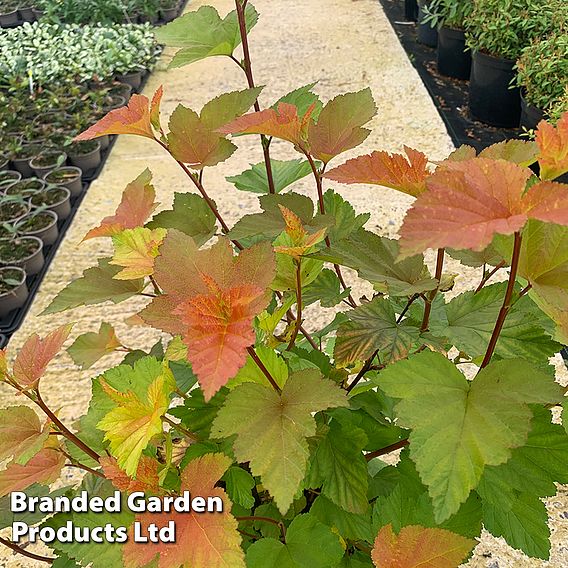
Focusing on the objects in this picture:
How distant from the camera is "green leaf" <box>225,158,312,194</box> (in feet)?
2.89

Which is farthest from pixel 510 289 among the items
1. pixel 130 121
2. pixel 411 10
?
pixel 411 10

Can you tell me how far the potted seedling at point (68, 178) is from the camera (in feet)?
9.13

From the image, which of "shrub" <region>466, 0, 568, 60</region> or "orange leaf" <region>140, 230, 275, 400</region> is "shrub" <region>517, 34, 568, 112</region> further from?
"orange leaf" <region>140, 230, 275, 400</region>

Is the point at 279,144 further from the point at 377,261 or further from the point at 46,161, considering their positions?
the point at 377,261

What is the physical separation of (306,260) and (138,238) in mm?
197

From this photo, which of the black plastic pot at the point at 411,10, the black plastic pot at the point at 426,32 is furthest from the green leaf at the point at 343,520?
the black plastic pot at the point at 411,10

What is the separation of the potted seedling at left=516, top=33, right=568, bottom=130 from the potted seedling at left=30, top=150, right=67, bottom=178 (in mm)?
2125

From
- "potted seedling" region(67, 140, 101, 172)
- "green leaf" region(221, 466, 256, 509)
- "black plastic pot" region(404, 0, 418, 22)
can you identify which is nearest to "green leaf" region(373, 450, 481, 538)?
"green leaf" region(221, 466, 256, 509)

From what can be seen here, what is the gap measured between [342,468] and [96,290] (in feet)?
1.22

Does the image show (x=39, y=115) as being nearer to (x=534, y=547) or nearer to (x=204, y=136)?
(x=204, y=136)

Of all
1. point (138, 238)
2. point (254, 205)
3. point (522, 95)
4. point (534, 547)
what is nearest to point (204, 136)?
point (138, 238)

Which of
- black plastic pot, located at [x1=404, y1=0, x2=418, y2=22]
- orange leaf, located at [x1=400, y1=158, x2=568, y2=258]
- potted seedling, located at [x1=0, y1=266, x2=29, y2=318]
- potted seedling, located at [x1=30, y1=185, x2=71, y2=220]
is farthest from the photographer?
black plastic pot, located at [x1=404, y1=0, x2=418, y2=22]

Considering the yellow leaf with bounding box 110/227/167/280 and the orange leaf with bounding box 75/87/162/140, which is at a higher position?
the orange leaf with bounding box 75/87/162/140

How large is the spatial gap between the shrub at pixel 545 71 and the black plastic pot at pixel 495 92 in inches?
11.3
